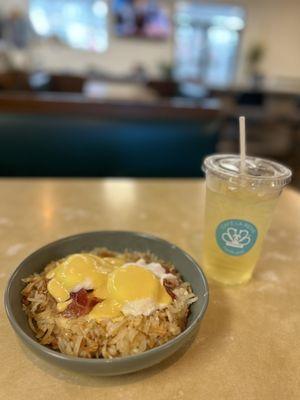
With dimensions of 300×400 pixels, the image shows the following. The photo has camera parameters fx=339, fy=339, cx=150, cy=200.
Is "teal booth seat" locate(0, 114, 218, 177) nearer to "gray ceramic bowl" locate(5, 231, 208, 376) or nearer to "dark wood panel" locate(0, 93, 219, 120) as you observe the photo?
"dark wood panel" locate(0, 93, 219, 120)

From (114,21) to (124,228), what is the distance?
5328 mm

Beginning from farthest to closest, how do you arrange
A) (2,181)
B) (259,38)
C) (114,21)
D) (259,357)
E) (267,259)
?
(259,38)
(114,21)
(2,181)
(267,259)
(259,357)

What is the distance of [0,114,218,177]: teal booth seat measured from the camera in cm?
172

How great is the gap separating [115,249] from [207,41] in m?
5.91

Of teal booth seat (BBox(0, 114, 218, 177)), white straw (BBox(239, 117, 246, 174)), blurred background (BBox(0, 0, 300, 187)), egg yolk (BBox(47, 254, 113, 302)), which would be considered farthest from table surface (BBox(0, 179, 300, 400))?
blurred background (BBox(0, 0, 300, 187))

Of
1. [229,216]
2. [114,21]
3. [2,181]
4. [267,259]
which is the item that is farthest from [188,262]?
[114,21]

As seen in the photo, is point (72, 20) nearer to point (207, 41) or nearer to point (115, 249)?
point (207, 41)

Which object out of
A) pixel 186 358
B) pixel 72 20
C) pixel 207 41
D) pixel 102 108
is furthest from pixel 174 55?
pixel 186 358

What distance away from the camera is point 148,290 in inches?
21.6

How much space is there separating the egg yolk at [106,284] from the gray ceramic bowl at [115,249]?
6 cm

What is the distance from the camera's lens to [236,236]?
68 centimetres

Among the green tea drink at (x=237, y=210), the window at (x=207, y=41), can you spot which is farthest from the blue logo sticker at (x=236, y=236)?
the window at (x=207, y=41)

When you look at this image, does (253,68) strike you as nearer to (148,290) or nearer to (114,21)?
(114,21)

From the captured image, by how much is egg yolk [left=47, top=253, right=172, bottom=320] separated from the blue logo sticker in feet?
0.61
